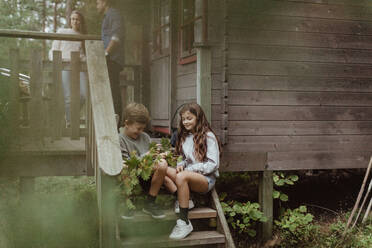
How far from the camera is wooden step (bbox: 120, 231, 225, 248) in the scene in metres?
3.34

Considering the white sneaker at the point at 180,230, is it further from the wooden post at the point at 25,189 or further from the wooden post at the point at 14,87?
the wooden post at the point at 25,189

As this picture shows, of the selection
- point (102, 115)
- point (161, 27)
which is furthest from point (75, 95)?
point (161, 27)

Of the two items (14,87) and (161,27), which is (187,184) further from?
(161,27)

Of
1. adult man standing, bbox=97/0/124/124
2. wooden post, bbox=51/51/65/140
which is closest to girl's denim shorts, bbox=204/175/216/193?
wooden post, bbox=51/51/65/140

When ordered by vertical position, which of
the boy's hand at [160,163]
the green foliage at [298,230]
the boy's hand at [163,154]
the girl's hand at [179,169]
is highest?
→ the boy's hand at [163,154]

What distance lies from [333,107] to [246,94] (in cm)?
130

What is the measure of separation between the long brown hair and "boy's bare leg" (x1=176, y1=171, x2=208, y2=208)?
0.71 feet

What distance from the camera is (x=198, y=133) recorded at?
12.9 feet

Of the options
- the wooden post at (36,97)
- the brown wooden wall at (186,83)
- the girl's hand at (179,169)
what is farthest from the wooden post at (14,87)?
the brown wooden wall at (186,83)

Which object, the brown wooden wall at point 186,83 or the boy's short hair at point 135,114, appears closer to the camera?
the boy's short hair at point 135,114

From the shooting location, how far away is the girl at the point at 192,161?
11.7ft

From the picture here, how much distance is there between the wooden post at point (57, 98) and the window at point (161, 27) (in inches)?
121

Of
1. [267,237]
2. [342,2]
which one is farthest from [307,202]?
[342,2]

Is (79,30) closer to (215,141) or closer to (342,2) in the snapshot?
(215,141)
